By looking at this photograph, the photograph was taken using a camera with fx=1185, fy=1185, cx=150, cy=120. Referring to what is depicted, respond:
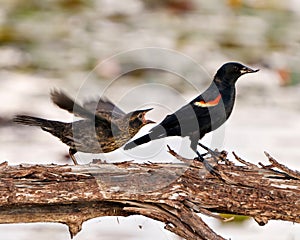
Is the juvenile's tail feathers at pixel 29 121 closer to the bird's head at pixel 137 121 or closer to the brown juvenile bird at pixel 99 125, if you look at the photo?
the brown juvenile bird at pixel 99 125

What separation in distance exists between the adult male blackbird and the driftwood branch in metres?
0.15

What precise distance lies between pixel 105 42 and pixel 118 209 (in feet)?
5.20

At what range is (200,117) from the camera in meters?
2.42

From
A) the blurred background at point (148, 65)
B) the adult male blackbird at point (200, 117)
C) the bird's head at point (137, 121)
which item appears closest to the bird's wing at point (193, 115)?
the adult male blackbird at point (200, 117)

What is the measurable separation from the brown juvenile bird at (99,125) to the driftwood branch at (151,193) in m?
0.22

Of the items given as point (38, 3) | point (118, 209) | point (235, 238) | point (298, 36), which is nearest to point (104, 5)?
point (38, 3)

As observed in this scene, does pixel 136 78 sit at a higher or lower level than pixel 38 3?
lower

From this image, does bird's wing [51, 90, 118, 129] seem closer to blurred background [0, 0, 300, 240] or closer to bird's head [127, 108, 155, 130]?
bird's head [127, 108, 155, 130]

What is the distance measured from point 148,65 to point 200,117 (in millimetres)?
A: 1106

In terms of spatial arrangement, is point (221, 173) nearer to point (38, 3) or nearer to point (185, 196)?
point (185, 196)

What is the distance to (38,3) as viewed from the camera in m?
4.05

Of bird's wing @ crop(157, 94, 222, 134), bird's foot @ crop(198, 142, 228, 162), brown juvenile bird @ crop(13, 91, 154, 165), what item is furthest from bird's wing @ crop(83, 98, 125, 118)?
bird's foot @ crop(198, 142, 228, 162)

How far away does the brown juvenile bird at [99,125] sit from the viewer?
2.46 meters

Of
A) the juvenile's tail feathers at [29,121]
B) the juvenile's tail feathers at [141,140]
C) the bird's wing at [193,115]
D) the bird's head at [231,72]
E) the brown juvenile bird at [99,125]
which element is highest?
the juvenile's tail feathers at [29,121]
